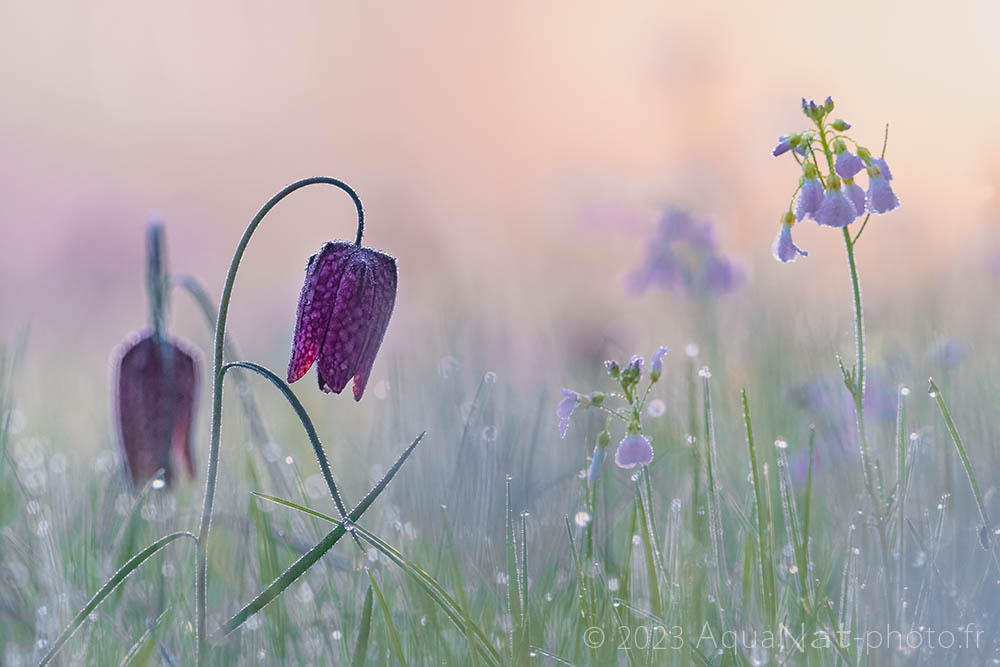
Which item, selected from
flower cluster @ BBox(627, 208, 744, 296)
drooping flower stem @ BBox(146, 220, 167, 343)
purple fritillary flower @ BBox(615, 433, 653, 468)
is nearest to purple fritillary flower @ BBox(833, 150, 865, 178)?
purple fritillary flower @ BBox(615, 433, 653, 468)

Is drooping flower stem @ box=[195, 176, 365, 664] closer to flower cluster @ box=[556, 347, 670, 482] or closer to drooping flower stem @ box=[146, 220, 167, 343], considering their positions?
flower cluster @ box=[556, 347, 670, 482]

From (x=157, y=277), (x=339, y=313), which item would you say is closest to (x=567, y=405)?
(x=339, y=313)

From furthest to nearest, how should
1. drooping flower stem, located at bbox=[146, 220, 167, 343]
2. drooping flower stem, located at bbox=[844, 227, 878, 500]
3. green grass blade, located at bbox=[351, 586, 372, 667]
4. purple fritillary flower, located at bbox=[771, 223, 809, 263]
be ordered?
drooping flower stem, located at bbox=[146, 220, 167, 343] < purple fritillary flower, located at bbox=[771, 223, 809, 263] < drooping flower stem, located at bbox=[844, 227, 878, 500] < green grass blade, located at bbox=[351, 586, 372, 667]

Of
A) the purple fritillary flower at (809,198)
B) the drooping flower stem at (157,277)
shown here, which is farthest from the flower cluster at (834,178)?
the drooping flower stem at (157,277)

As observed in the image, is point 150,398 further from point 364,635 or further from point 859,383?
point 859,383

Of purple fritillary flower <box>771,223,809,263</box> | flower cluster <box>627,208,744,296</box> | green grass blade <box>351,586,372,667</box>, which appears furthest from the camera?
flower cluster <box>627,208,744,296</box>

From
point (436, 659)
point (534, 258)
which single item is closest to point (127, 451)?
point (436, 659)

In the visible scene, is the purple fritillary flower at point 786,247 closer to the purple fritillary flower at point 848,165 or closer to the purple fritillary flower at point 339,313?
the purple fritillary flower at point 848,165
